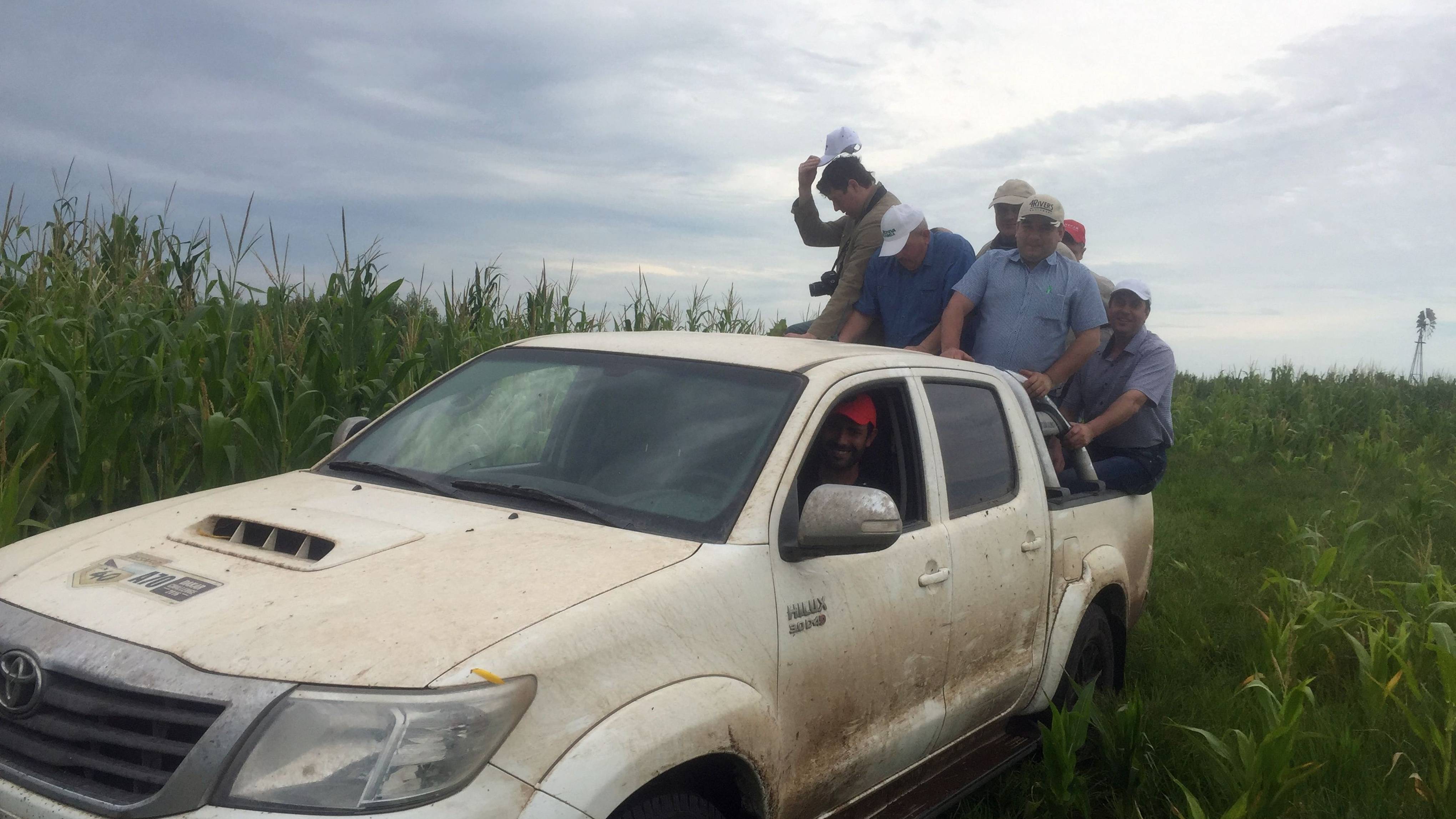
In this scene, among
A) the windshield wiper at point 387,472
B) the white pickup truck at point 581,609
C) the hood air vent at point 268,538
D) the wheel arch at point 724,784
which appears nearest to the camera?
the white pickup truck at point 581,609

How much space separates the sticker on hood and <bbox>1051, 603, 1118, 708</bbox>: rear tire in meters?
3.23

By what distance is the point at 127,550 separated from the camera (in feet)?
9.31

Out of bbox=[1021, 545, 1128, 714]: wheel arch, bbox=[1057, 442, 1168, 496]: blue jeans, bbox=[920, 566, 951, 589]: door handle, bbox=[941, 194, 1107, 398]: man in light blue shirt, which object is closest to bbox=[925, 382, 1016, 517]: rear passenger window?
bbox=[920, 566, 951, 589]: door handle

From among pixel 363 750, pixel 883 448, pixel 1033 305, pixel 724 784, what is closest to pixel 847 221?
pixel 1033 305

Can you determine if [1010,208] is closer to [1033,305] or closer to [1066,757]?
[1033,305]

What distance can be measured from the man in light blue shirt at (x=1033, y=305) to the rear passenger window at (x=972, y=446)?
1806mm

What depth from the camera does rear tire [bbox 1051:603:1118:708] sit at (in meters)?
4.68

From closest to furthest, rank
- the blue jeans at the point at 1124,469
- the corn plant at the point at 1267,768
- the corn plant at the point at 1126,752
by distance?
the corn plant at the point at 1267,768 → the corn plant at the point at 1126,752 → the blue jeans at the point at 1124,469

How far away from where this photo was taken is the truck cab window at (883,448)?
371 cm

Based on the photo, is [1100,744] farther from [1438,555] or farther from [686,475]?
[1438,555]

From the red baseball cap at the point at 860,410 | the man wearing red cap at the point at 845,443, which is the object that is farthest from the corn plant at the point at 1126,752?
the red baseball cap at the point at 860,410

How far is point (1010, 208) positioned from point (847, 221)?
3.46 feet

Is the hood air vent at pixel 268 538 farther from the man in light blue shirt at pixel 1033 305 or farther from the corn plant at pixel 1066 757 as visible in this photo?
the man in light blue shirt at pixel 1033 305

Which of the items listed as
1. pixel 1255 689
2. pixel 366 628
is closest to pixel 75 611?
pixel 366 628
